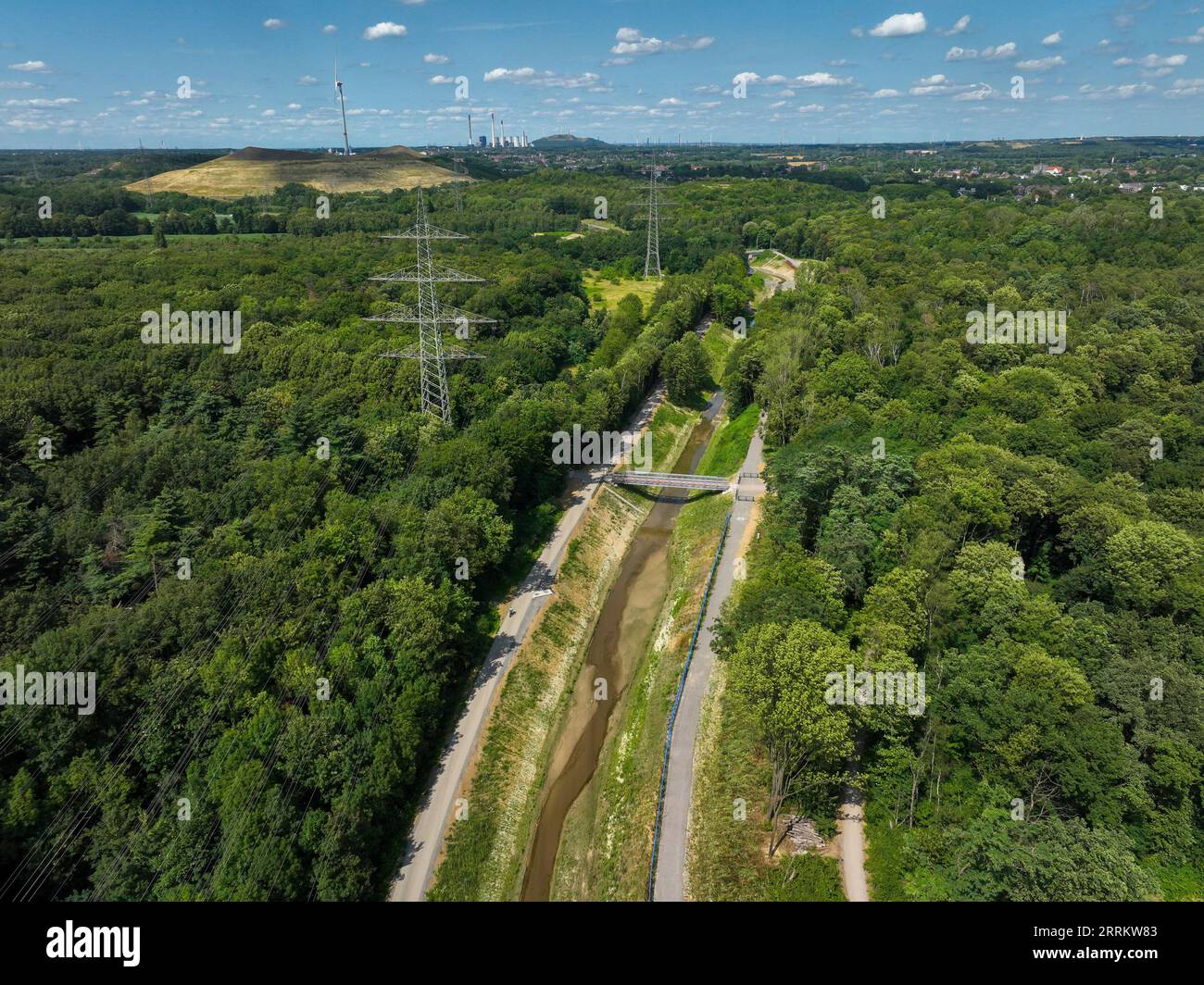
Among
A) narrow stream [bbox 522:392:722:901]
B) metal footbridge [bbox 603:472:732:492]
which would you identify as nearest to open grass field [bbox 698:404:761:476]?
metal footbridge [bbox 603:472:732:492]

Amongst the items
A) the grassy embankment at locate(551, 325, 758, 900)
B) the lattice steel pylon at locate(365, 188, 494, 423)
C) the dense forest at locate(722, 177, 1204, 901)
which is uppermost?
the lattice steel pylon at locate(365, 188, 494, 423)

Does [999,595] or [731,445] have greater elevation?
[731,445]

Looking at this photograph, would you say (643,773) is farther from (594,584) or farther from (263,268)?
(263,268)

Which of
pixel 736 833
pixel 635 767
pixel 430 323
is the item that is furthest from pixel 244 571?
pixel 736 833

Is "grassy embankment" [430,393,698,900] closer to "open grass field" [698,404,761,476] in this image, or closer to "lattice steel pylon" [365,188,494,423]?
"open grass field" [698,404,761,476]

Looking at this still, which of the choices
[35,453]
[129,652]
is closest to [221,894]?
[129,652]

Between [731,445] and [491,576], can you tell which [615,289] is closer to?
[731,445]

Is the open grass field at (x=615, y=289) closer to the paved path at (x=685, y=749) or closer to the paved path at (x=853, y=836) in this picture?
the paved path at (x=685, y=749)
